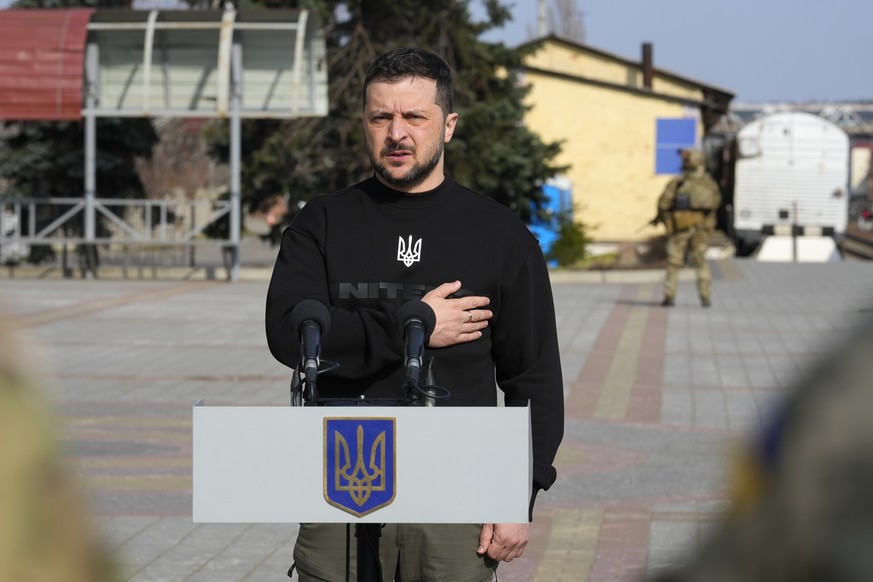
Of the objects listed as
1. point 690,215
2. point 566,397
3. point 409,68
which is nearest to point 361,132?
point 690,215

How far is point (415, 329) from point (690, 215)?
52.4 ft

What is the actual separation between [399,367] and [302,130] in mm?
24445

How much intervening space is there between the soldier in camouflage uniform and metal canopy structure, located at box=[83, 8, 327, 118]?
269 inches

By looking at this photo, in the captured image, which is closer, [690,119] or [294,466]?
[294,466]

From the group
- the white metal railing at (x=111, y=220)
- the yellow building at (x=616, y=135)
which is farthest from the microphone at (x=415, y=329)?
the yellow building at (x=616, y=135)

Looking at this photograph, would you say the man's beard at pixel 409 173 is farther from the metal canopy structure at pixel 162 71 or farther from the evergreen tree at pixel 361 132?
the evergreen tree at pixel 361 132

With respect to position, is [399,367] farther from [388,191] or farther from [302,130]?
[302,130]

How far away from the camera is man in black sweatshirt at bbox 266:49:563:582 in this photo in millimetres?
2879

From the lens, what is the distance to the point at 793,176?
3875cm

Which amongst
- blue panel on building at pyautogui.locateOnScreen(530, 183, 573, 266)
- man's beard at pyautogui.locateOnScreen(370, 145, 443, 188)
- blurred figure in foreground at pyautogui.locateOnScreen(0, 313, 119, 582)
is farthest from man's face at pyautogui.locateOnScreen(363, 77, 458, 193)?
blue panel on building at pyautogui.locateOnScreen(530, 183, 573, 266)

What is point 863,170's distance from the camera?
58.5 m

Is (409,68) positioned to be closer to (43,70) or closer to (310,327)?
(310,327)

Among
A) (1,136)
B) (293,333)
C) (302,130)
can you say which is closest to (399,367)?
(293,333)

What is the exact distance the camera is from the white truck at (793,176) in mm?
38625
